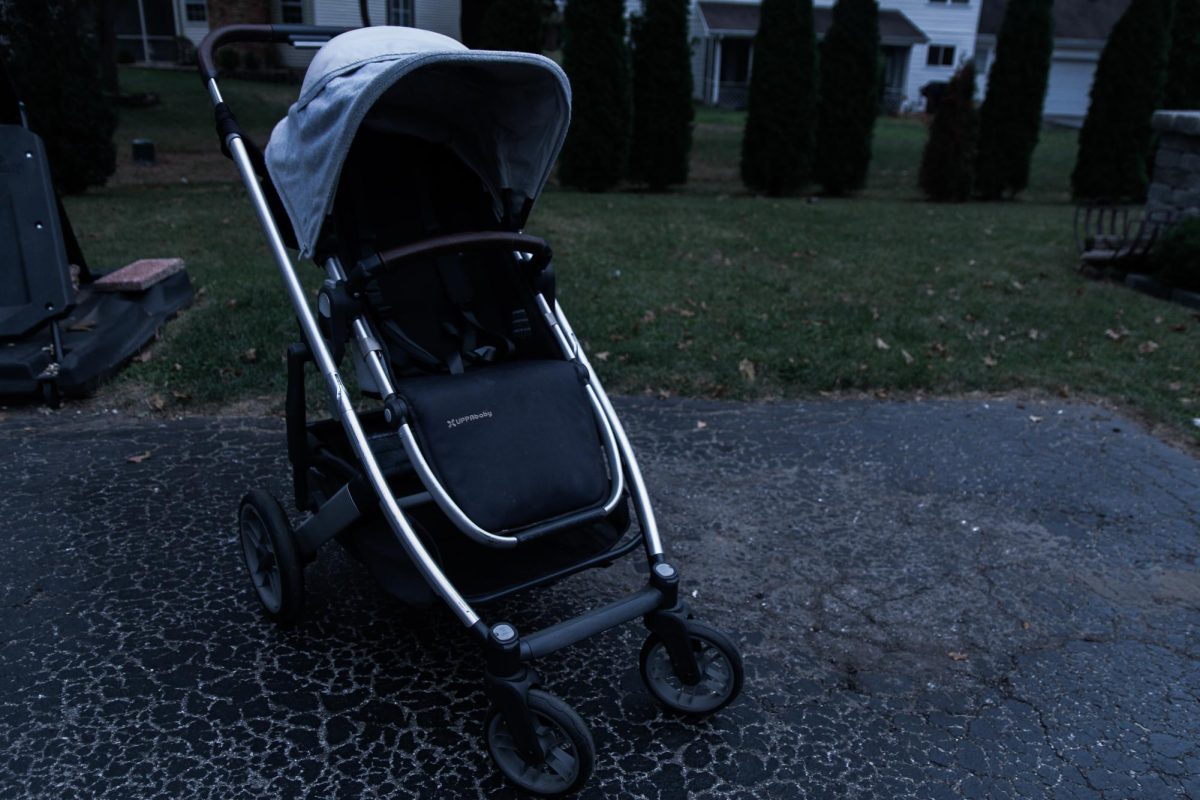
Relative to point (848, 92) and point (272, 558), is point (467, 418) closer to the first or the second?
point (272, 558)

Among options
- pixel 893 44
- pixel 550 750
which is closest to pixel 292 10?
pixel 893 44

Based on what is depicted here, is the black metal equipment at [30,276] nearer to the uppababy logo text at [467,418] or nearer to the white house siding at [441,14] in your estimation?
the uppababy logo text at [467,418]

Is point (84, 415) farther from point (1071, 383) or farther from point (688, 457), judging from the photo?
point (1071, 383)

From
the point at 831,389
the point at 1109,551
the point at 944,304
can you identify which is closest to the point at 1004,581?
the point at 1109,551

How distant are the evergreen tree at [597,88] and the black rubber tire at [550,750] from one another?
1177cm

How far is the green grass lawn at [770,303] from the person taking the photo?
597 centimetres

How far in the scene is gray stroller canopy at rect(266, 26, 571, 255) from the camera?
Answer: 295 cm

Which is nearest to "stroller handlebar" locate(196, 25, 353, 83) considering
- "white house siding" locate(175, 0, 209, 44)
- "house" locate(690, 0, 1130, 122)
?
"white house siding" locate(175, 0, 209, 44)

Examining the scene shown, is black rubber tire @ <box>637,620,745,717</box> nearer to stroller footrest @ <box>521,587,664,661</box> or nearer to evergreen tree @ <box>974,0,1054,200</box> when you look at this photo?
stroller footrest @ <box>521,587,664,661</box>

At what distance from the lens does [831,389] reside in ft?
19.6

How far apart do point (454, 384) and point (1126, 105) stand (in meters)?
15.2

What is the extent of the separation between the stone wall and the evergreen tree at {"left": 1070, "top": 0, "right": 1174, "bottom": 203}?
5382 millimetres

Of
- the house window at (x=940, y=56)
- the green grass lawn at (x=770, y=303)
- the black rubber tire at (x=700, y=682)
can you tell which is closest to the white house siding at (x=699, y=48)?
the house window at (x=940, y=56)

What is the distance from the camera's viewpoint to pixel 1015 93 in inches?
575
